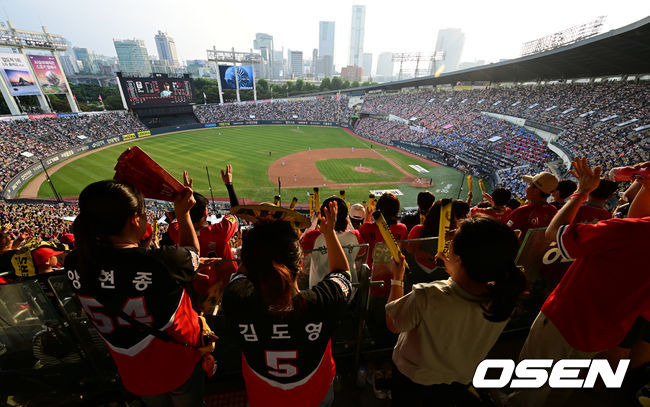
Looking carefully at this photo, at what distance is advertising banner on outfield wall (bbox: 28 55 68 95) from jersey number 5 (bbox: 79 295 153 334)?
185ft

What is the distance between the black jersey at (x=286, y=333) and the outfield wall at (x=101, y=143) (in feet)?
102

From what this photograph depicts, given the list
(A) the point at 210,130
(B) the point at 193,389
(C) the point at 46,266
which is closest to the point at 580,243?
(B) the point at 193,389

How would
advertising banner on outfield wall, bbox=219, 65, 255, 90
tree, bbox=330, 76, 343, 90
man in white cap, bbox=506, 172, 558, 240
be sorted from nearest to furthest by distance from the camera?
man in white cap, bbox=506, 172, 558, 240, advertising banner on outfield wall, bbox=219, 65, 255, 90, tree, bbox=330, 76, 343, 90

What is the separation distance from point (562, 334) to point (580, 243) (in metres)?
1.06

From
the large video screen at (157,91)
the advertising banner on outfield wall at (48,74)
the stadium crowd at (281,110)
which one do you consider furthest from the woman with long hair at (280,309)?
the stadium crowd at (281,110)

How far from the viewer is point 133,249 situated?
1.81 meters

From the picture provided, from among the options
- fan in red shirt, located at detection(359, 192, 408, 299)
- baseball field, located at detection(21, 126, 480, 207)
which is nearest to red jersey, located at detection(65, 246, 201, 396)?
fan in red shirt, located at detection(359, 192, 408, 299)

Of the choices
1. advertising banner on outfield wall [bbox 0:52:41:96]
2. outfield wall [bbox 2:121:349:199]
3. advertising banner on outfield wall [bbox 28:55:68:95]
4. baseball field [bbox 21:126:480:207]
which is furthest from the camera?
advertising banner on outfield wall [bbox 28:55:68:95]

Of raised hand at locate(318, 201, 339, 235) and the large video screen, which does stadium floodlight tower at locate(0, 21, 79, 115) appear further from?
raised hand at locate(318, 201, 339, 235)

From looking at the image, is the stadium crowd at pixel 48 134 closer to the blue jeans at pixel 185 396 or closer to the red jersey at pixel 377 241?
the blue jeans at pixel 185 396

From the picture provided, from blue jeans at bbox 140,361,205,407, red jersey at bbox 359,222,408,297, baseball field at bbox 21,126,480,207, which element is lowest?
baseball field at bbox 21,126,480,207

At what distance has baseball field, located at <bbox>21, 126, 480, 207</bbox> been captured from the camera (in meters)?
24.7

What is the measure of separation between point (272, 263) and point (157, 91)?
60.9 metres

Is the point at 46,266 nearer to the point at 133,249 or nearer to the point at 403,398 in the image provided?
the point at 133,249
